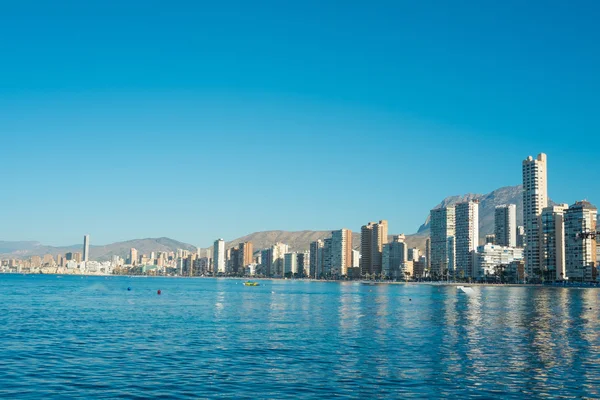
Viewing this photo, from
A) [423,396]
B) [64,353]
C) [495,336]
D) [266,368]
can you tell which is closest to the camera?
[423,396]

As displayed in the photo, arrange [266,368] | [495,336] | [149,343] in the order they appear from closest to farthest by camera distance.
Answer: [266,368] → [149,343] → [495,336]

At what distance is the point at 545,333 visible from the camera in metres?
68.1

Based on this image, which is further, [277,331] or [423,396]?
[277,331]

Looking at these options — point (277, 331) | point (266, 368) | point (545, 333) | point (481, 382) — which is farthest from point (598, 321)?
point (266, 368)

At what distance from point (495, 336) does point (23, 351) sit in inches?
1777

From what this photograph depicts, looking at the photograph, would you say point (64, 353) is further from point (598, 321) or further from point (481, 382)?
point (598, 321)

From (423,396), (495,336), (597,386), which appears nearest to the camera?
(423,396)

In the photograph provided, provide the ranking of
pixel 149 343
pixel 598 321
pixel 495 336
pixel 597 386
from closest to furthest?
pixel 597 386 < pixel 149 343 < pixel 495 336 < pixel 598 321

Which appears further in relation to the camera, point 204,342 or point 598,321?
point 598,321

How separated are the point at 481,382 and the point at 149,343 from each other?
29437 millimetres

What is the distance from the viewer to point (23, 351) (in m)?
50.1

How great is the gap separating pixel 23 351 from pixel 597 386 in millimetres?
42457

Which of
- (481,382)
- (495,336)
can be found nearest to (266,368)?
(481,382)

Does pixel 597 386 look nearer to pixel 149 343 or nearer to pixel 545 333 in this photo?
pixel 545 333
